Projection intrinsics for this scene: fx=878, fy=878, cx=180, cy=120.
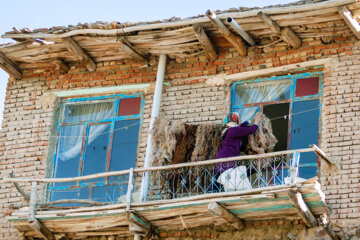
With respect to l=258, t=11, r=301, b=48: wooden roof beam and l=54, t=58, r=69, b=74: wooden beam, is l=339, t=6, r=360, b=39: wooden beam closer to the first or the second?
l=258, t=11, r=301, b=48: wooden roof beam

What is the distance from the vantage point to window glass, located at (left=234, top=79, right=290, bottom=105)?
43.8ft

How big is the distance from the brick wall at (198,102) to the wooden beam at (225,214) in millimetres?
1282

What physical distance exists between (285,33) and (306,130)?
147cm

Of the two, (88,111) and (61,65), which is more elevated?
(61,65)

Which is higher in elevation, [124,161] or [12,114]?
[12,114]

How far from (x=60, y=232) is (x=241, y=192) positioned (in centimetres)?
299

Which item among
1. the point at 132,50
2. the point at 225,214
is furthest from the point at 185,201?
the point at 132,50

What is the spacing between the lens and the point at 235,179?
39.5 ft

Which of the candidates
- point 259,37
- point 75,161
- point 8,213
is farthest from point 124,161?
point 259,37

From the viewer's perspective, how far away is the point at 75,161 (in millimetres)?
14047

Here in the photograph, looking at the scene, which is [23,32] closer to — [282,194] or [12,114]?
[12,114]

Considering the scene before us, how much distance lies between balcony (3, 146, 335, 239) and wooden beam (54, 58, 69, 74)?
2270mm

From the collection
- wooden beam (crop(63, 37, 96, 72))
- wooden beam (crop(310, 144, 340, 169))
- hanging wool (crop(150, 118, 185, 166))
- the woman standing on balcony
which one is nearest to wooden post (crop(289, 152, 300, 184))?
wooden beam (crop(310, 144, 340, 169))

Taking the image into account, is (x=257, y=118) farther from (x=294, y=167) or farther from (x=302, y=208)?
(x=302, y=208)
